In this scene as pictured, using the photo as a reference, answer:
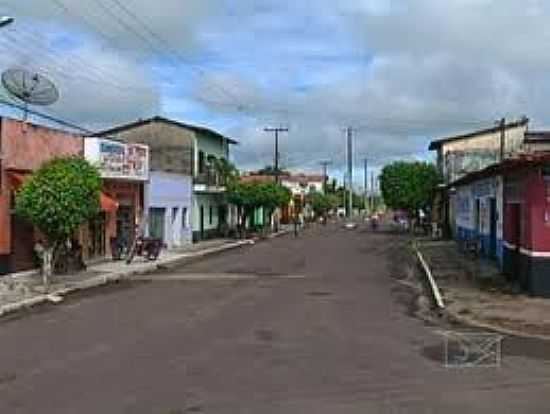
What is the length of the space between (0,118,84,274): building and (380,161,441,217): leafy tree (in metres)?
55.1

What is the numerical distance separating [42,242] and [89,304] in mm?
8100

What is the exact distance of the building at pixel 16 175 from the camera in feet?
100

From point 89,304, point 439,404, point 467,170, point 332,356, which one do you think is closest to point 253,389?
point 439,404

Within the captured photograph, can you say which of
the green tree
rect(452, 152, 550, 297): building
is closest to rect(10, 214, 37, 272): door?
the green tree

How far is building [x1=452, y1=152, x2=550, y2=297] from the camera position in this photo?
78.7 feet

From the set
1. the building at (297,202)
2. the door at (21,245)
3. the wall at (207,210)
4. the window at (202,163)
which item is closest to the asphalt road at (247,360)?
the door at (21,245)

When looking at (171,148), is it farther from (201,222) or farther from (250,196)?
(250,196)

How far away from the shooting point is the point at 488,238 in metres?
40.7

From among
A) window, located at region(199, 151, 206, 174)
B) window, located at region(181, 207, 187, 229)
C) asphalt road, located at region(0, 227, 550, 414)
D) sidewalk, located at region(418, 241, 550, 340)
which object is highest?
window, located at region(199, 151, 206, 174)

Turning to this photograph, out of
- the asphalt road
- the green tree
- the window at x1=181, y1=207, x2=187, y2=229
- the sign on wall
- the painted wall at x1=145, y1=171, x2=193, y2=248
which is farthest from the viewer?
the window at x1=181, y1=207, x2=187, y2=229

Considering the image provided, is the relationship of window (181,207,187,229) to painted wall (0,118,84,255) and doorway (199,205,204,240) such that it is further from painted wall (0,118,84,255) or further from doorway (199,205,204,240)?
painted wall (0,118,84,255)

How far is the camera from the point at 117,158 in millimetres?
42250

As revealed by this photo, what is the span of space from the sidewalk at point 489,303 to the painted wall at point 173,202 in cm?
2003

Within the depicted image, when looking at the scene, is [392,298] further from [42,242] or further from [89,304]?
[42,242]
